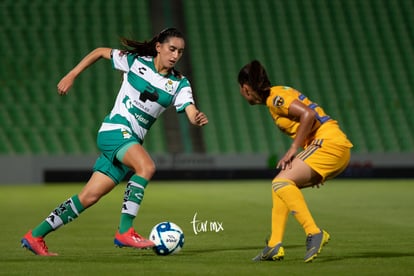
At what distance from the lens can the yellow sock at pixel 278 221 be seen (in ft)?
21.6

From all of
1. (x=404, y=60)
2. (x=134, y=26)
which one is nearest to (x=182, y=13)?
(x=134, y=26)

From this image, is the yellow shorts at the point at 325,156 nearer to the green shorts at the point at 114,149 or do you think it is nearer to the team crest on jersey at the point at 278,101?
the team crest on jersey at the point at 278,101

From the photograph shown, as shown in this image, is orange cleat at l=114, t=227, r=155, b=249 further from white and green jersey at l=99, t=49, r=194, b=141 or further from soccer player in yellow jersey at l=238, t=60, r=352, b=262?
soccer player in yellow jersey at l=238, t=60, r=352, b=262

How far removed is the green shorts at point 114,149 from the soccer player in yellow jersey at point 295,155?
1081mm

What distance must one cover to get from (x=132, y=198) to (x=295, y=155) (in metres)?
1.42

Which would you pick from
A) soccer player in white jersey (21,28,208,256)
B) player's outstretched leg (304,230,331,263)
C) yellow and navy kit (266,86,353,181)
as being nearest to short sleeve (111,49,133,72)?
soccer player in white jersey (21,28,208,256)

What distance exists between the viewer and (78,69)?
7066 mm

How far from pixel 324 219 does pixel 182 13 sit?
16.4 metres

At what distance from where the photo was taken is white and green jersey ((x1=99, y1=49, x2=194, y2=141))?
7.20m

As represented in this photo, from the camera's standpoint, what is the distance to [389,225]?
33.2ft

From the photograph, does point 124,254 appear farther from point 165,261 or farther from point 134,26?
point 134,26

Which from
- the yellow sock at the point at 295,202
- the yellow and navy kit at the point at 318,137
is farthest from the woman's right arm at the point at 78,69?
the yellow sock at the point at 295,202

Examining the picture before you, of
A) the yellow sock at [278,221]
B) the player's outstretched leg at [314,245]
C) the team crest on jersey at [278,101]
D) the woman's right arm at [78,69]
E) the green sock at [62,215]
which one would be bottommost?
the player's outstretched leg at [314,245]

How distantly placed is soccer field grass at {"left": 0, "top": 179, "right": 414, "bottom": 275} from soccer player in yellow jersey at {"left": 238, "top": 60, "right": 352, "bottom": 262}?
0.80 feet
